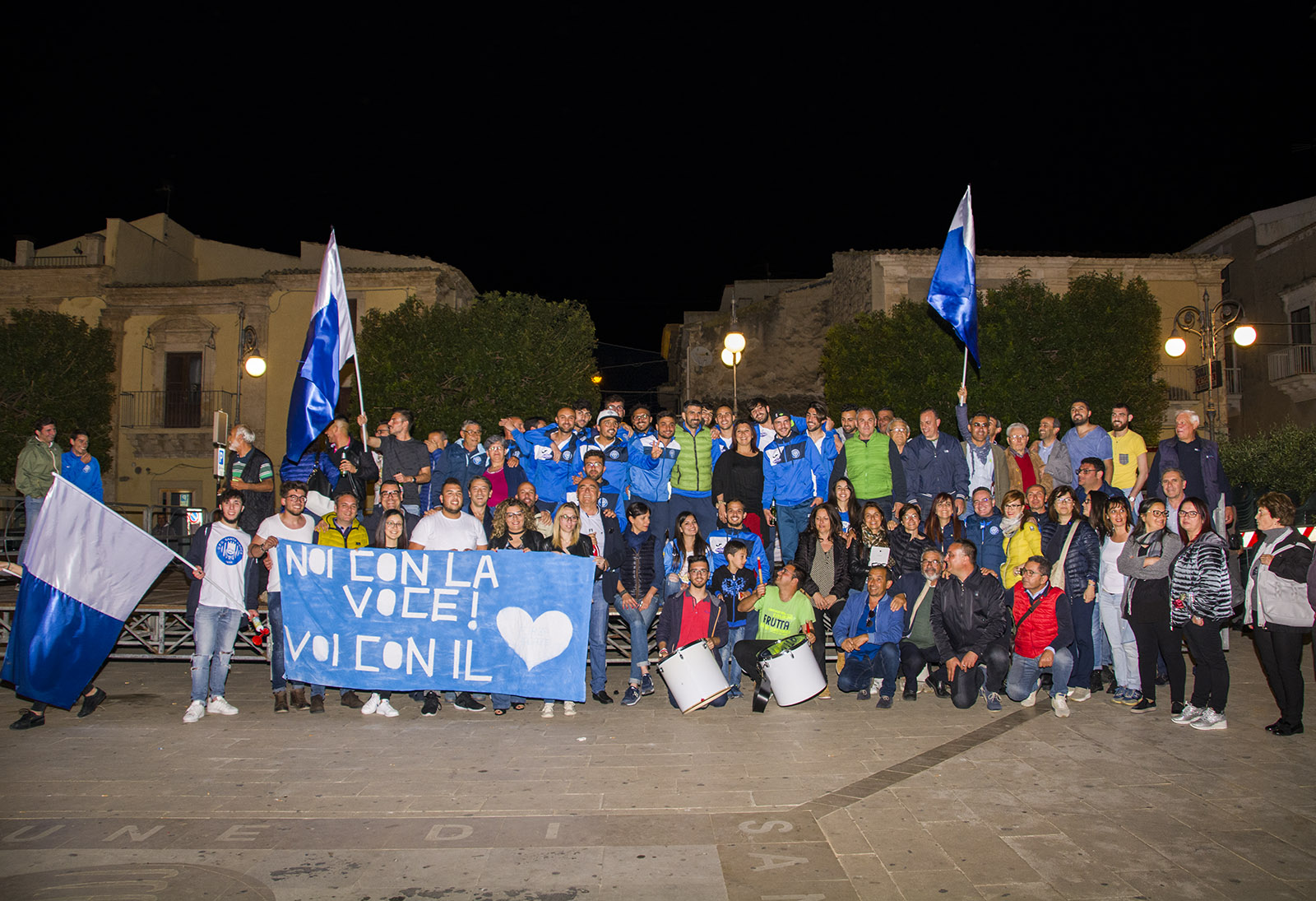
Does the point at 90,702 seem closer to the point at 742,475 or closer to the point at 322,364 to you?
the point at 322,364

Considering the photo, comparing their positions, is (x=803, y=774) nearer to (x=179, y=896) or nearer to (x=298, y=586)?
(x=179, y=896)

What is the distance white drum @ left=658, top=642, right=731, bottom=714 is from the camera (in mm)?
7270

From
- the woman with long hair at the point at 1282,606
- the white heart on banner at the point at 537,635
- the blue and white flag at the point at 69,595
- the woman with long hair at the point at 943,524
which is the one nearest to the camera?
the woman with long hair at the point at 1282,606

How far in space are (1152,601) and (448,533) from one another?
6.14 meters

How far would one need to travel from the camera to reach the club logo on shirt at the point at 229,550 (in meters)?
7.50

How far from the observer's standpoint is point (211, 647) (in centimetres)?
749

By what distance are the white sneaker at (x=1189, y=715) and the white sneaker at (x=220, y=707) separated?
26.0ft

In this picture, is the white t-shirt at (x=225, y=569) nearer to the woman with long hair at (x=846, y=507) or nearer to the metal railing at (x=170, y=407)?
the woman with long hair at (x=846, y=507)

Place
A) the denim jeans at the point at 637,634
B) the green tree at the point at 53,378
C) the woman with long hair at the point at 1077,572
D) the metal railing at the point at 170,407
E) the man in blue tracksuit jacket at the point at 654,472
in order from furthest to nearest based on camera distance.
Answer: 1. the metal railing at the point at 170,407
2. the green tree at the point at 53,378
3. the man in blue tracksuit jacket at the point at 654,472
4. the denim jeans at the point at 637,634
5. the woman with long hair at the point at 1077,572

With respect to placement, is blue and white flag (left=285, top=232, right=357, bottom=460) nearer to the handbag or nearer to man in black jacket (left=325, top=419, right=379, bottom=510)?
man in black jacket (left=325, top=419, right=379, bottom=510)

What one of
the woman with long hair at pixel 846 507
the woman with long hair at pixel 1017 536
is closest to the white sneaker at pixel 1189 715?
the woman with long hair at pixel 1017 536

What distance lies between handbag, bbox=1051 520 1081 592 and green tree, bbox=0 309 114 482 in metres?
29.1

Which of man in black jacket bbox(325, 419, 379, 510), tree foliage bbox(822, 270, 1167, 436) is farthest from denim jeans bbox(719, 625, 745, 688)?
tree foliage bbox(822, 270, 1167, 436)

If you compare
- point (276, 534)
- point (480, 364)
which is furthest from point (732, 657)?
point (480, 364)
